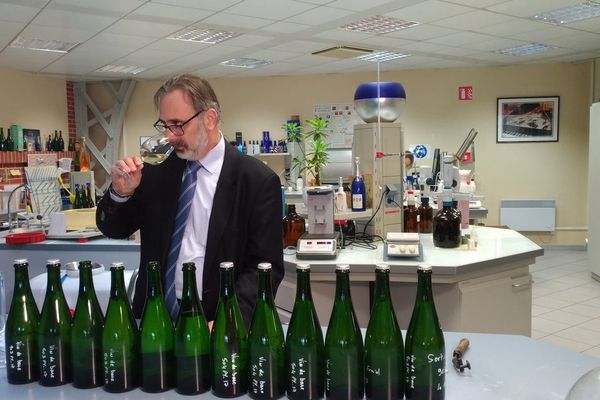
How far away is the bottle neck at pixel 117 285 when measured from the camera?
3.57 ft

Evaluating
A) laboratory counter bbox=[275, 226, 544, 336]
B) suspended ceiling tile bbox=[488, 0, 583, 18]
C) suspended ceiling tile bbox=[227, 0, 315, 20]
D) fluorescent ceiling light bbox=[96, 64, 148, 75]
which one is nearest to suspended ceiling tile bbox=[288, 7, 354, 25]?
suspended ceiling tile bbox=[227, 0, 315, 20]

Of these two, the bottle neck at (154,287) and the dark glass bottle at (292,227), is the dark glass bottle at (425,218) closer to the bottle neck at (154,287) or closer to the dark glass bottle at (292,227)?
the dark glass bottle at (292,227)

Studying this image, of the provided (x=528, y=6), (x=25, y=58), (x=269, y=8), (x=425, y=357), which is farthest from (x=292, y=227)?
(x=25, y=58)

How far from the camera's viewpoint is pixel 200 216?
1.69 meters

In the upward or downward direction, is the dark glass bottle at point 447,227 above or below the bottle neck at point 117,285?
below

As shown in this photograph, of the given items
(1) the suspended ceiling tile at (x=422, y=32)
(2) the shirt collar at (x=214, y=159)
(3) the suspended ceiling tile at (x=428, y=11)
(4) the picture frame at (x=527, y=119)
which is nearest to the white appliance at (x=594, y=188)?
(1) the suspended ceiling tile at (x=422, y=32)

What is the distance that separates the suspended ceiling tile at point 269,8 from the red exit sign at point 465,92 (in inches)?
158

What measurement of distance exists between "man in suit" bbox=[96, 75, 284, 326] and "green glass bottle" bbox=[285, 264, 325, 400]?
491 millimetres

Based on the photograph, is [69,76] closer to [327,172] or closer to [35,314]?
[327,172]

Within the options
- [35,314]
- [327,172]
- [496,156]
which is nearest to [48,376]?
[35,314]

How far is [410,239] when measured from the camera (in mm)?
2799

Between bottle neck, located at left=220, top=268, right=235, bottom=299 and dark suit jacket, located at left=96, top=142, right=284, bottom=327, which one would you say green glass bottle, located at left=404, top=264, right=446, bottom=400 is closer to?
bottle neck, located at left=220, top=268, right=235, bottom=299

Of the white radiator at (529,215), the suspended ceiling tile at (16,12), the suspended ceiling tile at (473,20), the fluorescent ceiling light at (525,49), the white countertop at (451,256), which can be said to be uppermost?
the fluorescent ceiling light at (525,49)

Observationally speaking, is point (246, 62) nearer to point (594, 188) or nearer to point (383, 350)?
point (594, 188)
